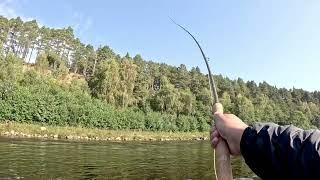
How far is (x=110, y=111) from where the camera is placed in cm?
7775

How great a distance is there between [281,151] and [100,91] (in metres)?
92.7

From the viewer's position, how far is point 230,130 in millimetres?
1837

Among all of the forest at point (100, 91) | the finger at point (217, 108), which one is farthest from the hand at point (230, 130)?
the forest at point (100, 91)

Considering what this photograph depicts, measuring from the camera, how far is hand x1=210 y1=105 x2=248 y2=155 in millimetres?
1778

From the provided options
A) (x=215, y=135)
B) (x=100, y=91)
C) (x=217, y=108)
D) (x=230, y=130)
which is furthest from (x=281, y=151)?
(x=100, y=91)

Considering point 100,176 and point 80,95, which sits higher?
point 80,95

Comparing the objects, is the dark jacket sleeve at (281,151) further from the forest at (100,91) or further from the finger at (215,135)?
the forest at (100,91)

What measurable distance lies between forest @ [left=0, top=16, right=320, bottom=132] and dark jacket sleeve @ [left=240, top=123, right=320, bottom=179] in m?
12.6

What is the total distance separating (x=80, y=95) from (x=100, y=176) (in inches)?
2418

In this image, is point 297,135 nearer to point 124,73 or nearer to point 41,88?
point 41,88

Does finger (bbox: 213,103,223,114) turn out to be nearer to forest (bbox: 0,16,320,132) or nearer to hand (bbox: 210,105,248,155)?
hand (bbox: 210,105,248,155)

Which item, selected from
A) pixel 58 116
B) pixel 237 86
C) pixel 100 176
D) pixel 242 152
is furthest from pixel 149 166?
pixel 237 86

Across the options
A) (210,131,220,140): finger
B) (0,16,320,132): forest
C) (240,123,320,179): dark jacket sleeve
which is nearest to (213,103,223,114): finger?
(210,131,220,140): finger

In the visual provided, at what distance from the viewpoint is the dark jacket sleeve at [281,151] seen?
1.50 meters
